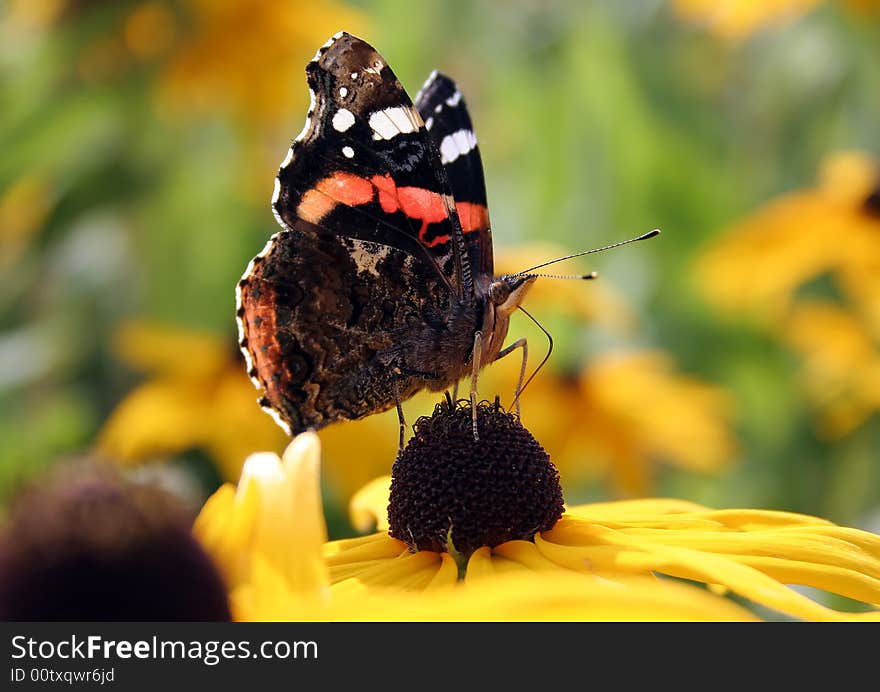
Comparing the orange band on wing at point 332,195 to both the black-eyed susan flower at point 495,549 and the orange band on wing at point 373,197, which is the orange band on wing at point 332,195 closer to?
the orange band on wing at point 373,197

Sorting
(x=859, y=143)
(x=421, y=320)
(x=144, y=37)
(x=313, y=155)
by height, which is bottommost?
(x=421, y=320)

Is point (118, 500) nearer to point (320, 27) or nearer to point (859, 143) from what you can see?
point (320, 27)

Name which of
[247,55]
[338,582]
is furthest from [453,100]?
[247,55]

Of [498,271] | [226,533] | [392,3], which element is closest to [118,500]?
[226,533]

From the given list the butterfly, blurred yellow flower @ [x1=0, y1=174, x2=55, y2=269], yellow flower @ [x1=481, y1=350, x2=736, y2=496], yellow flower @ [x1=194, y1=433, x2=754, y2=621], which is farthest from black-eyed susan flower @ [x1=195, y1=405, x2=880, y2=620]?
blurred yellow flower @ [x1=0, y1=174, x2=55, y2=269]

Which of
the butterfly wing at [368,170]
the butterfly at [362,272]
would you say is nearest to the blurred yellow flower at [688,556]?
the butterfly at [362,272]

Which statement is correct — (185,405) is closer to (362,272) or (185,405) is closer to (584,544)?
(362,272)
